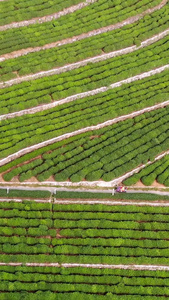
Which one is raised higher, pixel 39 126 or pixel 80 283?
pixel 39 126

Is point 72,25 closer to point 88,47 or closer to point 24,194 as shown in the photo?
point 88,47

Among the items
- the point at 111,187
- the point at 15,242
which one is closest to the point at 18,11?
the point at 111,187

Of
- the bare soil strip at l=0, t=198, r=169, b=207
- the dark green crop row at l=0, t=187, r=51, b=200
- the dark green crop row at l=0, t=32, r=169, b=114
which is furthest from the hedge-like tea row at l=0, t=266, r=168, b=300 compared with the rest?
the dark green crop row at l=0, t=32, r=169, b=114

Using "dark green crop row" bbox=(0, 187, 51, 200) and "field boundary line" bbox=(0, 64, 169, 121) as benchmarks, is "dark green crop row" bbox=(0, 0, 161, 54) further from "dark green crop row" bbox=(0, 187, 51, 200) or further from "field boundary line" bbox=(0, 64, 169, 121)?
"dark green crop row" bbox=(0, 187, 51, 200)

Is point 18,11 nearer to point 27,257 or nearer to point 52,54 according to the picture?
point 52,54

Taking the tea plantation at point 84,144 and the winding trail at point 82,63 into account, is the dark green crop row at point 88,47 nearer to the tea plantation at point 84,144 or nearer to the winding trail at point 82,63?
the tea plantation at point 84,144

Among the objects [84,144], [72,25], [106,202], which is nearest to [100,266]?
[106,202]
